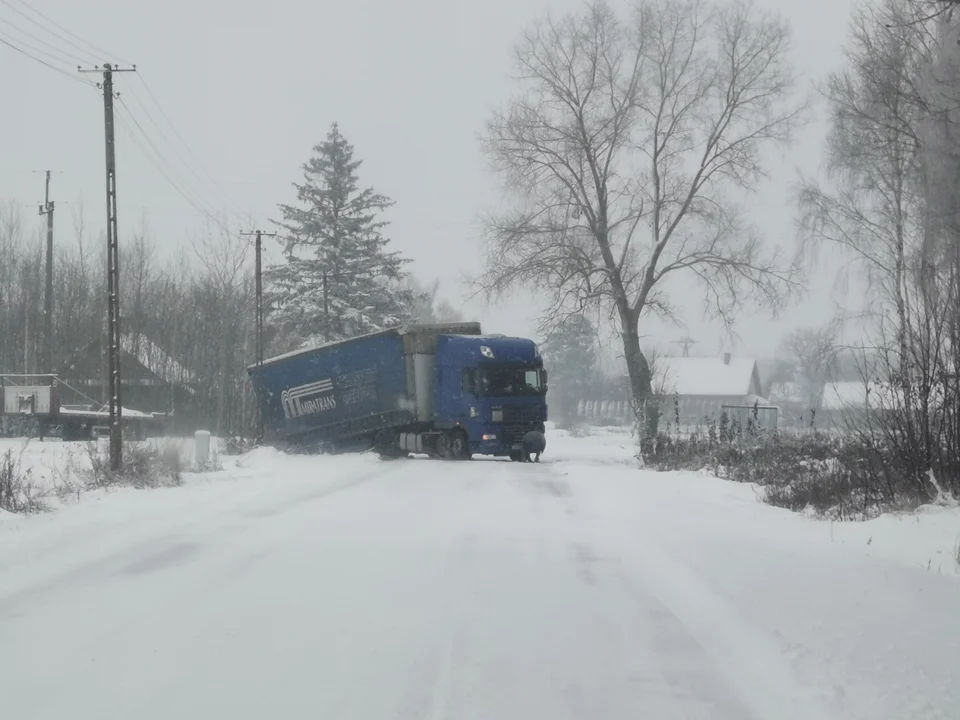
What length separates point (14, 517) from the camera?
1291cm

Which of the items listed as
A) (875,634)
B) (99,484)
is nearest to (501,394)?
(99,484)

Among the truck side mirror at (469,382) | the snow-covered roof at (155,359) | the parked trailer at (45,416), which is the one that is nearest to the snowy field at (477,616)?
the truck side mirror at (469,382)

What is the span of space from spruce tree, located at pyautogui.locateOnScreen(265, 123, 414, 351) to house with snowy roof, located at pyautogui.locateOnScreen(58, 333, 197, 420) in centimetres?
1024

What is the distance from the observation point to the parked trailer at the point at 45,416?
4497cm

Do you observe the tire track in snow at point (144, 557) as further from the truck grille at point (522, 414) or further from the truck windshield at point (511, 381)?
the truck grille at point (522, 414)

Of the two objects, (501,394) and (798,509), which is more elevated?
(501,394)

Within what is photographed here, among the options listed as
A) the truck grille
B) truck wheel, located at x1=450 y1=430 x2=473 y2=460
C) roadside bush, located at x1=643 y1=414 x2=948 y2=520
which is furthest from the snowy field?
the truck grille

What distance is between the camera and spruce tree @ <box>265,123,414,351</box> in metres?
51.0

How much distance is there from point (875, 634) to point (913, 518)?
4.75 meters

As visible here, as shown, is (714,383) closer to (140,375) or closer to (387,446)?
(140,375)

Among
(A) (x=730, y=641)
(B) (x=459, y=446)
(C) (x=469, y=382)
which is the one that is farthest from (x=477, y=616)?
(B) (x=459, y=446)

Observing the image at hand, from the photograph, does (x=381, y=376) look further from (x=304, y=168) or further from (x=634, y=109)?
(x=304, y=168)

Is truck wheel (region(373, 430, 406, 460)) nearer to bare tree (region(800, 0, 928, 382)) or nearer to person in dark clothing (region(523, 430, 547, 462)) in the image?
person in dark clothing (region(523, 430, 547, 462))

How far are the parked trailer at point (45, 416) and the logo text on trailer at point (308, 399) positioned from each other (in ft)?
42.7
